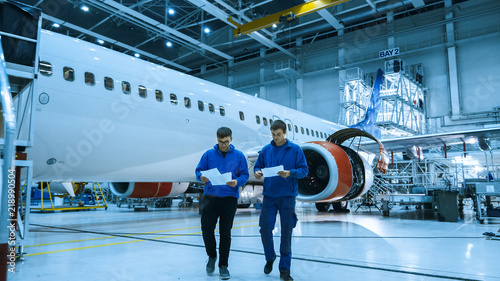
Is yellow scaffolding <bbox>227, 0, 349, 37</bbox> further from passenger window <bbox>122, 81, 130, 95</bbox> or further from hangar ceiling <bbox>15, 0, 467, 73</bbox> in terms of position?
passenger window <bbox>122, 81, 130, 95</bbox>

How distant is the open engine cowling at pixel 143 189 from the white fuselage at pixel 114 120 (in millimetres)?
1705

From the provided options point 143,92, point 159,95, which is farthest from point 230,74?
point 143,92

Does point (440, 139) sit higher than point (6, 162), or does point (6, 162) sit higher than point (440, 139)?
point (440, 139)

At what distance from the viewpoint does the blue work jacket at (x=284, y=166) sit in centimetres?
325

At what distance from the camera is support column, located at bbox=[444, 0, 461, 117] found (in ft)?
65.7

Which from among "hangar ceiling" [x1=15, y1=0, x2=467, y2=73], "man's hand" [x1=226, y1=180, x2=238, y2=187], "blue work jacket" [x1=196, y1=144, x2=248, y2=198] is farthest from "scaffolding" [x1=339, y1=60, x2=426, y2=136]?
"man's hand" [x1=226, y1=180, x2=238, y2=187]

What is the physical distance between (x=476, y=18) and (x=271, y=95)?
1290 centimetres

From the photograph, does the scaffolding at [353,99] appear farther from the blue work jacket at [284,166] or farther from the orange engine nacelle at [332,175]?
the blue work jacket at [284,166]

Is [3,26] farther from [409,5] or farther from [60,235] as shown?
[409,5]

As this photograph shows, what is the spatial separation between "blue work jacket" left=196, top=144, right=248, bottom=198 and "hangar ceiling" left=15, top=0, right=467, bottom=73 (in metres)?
16.0

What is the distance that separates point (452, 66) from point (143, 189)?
1833 cm

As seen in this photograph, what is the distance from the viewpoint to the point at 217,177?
3.20m

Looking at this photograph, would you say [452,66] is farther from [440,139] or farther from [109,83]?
[109,83]

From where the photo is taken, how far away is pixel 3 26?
3.33 metres
